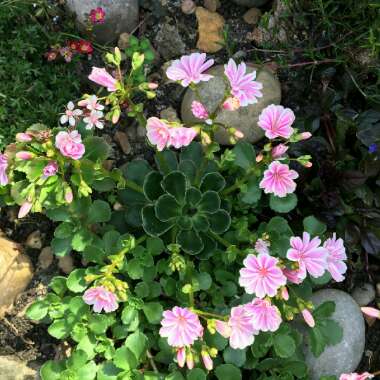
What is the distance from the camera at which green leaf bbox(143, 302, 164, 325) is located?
2404mm

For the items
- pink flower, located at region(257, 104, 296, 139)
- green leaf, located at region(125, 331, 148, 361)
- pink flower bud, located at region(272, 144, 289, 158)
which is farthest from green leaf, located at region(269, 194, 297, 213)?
green leaf, located at region(125, 331, 148, 361)

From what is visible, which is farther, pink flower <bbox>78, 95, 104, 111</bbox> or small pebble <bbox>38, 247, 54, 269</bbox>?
small pebble <bbox>38, 247, 54, 269</bbox>

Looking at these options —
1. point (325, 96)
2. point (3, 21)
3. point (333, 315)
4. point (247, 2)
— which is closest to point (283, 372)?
point (333, 315)

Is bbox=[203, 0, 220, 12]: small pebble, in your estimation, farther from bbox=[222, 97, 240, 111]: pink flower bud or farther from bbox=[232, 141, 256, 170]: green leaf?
bbox=[222, 97, 240, 111]: pink flower bud

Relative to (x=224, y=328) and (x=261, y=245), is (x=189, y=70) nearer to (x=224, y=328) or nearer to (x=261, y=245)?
(x=261, y=245)

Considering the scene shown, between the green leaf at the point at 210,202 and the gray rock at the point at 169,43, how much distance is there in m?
0.98

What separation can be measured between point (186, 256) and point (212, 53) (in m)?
1.14

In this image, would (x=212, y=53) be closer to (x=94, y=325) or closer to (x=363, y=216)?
(x=363, y=216)

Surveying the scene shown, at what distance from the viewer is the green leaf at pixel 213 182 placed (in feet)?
8.15

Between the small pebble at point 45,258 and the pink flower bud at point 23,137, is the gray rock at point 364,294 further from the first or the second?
the pink flower bud at point 23,137

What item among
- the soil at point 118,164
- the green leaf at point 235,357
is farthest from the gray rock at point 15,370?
the green leaf at point 235,357

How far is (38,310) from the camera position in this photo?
246 cm

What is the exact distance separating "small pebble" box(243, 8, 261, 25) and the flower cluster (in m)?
0.83

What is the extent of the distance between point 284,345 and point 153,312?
55 centimetres
